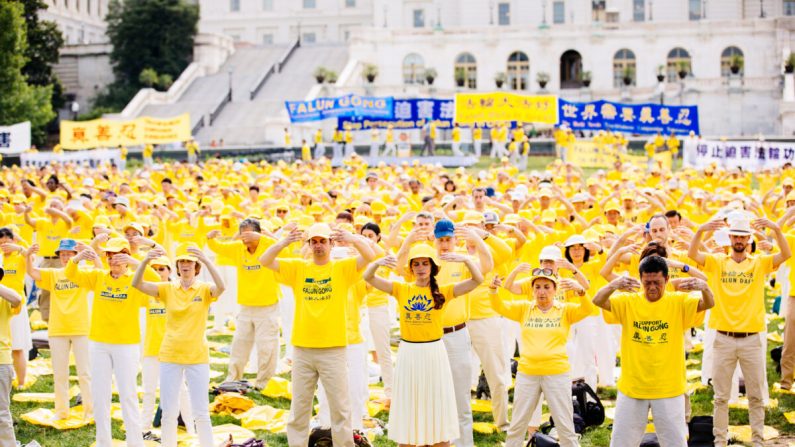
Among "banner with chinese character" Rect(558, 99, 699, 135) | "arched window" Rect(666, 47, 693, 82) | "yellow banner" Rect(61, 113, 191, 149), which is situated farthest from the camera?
"arched window" Rect(666, 47, 693, 82)

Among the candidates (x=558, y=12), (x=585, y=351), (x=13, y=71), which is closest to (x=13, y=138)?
(x=13, y=71)

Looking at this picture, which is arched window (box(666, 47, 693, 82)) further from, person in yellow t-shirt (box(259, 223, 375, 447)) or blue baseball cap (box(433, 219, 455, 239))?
person in yellow t-shirt (box(259, 223, 375, 447))

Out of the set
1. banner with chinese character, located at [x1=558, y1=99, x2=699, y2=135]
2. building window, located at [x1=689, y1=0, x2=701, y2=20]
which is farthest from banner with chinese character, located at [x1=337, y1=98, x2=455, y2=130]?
building window, located at [x1=689, y1=0, x2=701, y2=20]

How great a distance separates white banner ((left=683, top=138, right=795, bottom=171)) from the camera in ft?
93.6

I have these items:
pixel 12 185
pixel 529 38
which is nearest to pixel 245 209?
pixel 12 185

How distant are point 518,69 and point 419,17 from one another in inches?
490

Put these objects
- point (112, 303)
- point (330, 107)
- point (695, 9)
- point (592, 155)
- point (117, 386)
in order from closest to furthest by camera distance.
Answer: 1. point (117, 386)
2. point (112, 303)
3. point (592, 155)
4. point (330, 107)
5. point (695, 9)

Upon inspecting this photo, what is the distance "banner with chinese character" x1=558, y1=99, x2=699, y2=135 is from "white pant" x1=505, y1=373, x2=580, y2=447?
25.4 metres

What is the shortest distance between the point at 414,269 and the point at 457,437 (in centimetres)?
151

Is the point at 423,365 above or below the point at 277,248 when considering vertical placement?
below

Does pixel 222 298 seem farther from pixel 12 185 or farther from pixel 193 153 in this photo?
pixel 193 153

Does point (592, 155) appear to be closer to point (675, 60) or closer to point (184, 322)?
point (184, 322)

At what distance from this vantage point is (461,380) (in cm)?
970

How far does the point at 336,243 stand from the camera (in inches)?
442
